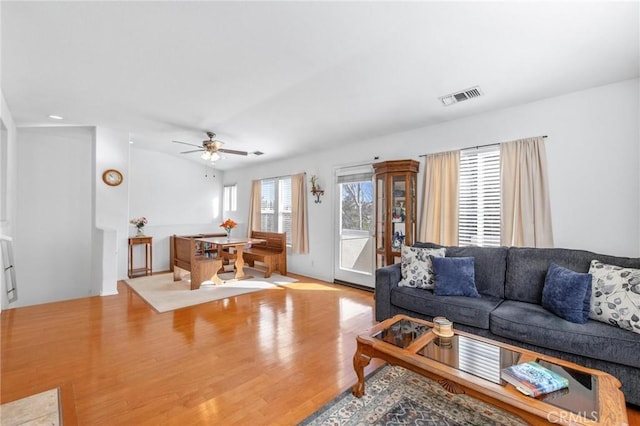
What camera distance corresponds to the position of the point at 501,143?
3393mm

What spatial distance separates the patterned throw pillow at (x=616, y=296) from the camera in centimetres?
202

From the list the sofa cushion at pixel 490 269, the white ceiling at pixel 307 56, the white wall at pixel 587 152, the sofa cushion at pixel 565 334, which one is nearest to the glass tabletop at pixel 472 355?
the sofa cushion at pixel 565 334

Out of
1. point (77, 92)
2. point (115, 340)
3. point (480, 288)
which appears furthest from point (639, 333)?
point (77, 92)

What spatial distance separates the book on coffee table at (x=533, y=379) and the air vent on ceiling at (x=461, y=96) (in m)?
2.61

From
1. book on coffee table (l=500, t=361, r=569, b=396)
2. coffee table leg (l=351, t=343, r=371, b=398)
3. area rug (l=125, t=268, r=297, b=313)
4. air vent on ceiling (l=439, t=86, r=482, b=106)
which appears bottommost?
area rug (l=125, t=268, r=297, b=313)

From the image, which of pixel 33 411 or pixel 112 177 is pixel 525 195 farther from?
pixel 112 177

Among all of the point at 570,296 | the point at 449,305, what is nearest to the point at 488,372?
the point at 449,305

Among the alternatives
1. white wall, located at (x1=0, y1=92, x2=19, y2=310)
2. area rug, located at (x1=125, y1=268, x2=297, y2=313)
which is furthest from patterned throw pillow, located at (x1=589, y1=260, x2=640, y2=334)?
white wall, located at (x1=0, y1=92, x2=19, y2=310)

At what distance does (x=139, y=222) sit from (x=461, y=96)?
20.6ft

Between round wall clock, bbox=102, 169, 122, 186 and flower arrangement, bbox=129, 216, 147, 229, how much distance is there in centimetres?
127

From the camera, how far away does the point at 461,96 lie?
10.4 ft

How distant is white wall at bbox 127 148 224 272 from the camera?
20.8 ft

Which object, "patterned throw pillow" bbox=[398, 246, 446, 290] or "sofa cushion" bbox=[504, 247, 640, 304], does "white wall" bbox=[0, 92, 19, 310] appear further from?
"sofa cushion" bbox=[504, 247, 640, 304]

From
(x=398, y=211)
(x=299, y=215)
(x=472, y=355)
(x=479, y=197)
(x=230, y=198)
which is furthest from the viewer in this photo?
(x=230, y=198)
